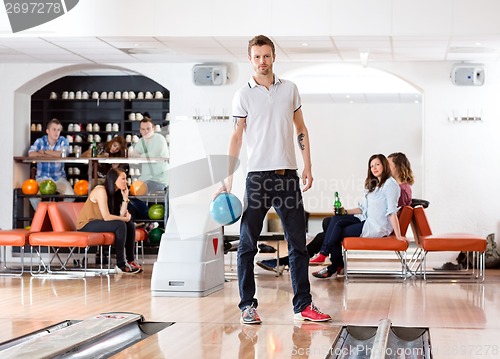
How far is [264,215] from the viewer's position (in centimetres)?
498

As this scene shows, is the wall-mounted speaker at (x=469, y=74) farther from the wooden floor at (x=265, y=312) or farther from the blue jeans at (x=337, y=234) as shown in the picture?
the blue jeans at (x=337, y=234)

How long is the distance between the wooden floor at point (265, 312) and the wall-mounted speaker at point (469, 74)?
2944mm

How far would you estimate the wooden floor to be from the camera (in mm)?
4188

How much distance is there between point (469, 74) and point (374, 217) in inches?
131

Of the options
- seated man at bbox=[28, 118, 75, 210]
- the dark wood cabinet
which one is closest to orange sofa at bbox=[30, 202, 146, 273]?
seated man at bbox=[28, 118, 75, 210]

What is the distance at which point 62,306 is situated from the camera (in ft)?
19.7

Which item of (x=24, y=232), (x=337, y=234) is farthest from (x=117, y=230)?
(x=337, y=234)

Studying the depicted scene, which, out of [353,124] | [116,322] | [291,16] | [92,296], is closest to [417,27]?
[291,16]

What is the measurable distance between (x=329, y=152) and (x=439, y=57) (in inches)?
343

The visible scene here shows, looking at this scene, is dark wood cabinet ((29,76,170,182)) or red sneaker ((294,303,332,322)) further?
dark wood cabinet ((29,76,170,182))

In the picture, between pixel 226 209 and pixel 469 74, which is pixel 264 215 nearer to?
pixel 226 209

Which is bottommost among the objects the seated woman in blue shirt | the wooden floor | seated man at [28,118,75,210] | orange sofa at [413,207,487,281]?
the wooden floor

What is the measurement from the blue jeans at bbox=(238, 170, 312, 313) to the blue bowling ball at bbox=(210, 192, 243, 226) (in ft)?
0.23

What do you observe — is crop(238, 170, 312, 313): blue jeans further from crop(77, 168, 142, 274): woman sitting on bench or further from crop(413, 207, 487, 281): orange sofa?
crop(77, 168, 142, 274): woman sitting on bench
